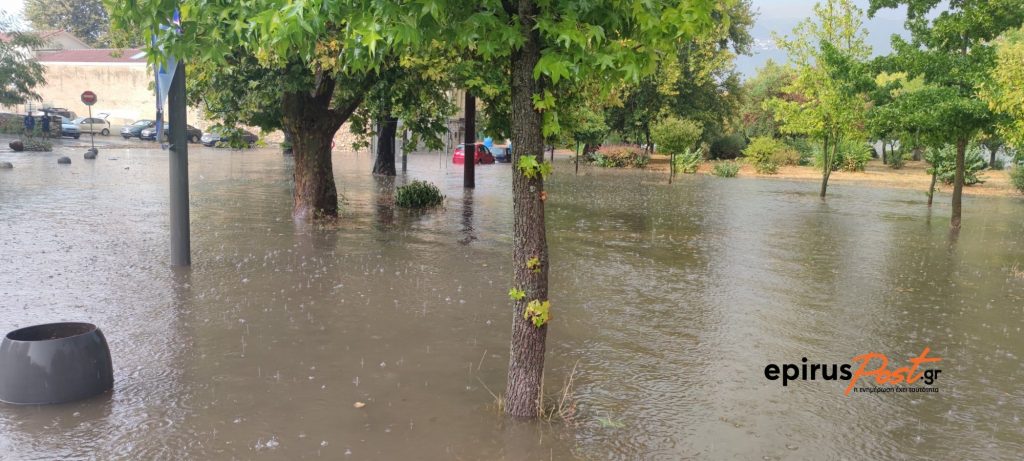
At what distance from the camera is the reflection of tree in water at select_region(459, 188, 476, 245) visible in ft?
44.8

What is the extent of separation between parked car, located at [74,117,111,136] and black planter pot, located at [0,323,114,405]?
165ft

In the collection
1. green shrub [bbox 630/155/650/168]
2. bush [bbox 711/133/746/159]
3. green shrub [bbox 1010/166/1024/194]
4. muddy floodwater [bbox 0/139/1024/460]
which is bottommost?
muddy floodwater [bbox 0/139/1024/460]

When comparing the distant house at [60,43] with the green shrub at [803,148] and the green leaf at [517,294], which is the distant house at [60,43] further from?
the green leaf at [517,294]

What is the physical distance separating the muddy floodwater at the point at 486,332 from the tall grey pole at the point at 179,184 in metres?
0.39

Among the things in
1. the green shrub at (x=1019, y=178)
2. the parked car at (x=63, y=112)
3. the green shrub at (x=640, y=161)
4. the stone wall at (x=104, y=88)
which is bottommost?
the green shrub at (x=1019, y=178)

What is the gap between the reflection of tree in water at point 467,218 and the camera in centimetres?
1365

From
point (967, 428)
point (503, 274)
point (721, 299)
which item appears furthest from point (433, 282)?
point (967, 428)

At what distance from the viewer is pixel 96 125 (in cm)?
5188

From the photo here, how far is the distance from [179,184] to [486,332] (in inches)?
199

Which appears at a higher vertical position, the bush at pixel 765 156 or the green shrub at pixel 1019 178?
the bush at pixel 765 156

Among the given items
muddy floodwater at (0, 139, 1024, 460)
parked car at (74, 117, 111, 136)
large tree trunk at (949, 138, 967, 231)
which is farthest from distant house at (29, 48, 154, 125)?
large tree trunk at (949, 138, 967, 231)

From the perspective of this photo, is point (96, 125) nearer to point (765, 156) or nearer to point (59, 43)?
point (59, 43)

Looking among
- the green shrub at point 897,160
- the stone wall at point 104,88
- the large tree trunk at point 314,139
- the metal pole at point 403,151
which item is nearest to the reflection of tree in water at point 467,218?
the metal pole at point 403,151

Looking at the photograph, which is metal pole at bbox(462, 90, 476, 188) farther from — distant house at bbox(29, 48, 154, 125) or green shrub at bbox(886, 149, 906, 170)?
distant house at bbox(29, 48, 154, 125)
